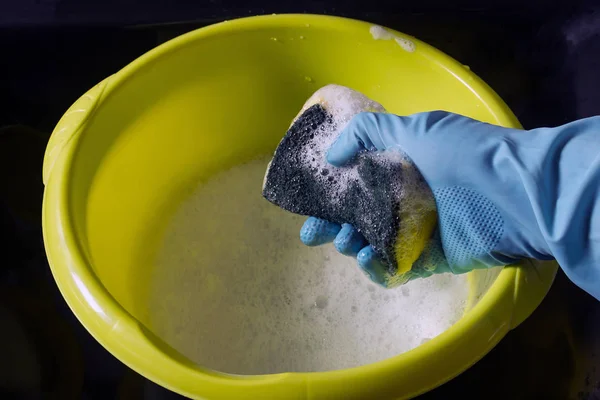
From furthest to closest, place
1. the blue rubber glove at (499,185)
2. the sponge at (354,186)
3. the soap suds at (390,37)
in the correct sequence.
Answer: the soap suds at (390,37), the sponge at (354,186), the blue rubber glove at (499,185)

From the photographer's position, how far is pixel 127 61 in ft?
3.03

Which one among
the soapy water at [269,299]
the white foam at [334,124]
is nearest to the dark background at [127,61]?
the soapy water at [269,299]

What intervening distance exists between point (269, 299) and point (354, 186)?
0.25 meters

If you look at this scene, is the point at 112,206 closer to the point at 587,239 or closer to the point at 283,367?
the point at 283,367

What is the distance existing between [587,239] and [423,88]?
367mm

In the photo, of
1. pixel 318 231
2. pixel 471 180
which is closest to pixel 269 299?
pixel 318 231

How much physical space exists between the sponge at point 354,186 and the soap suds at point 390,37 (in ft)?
0.33

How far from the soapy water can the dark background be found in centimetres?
11

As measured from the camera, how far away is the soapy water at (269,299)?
29.5 inches

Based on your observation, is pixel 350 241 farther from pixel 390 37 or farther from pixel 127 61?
pixel 127 61

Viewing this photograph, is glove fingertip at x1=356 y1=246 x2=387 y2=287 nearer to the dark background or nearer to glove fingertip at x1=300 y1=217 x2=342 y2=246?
glove fingertip at x1=300 y1=217 x2=342 y2=246

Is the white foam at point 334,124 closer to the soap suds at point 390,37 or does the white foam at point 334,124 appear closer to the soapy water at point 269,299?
the soap suds at point 390,37

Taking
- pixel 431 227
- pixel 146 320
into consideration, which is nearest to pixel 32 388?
pixel 146 320

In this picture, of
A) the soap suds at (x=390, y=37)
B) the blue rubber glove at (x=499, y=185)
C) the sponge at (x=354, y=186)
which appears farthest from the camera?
the soap suds at (x=390, y=37)
